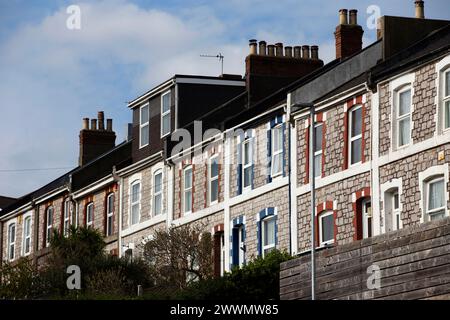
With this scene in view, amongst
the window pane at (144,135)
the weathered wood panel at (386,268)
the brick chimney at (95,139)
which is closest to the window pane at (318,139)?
the weathered wood panel at (386,268)

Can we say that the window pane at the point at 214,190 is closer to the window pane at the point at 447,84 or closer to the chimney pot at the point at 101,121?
the window pane at the point at 447,84

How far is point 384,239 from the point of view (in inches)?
1086

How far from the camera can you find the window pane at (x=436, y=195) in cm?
2948

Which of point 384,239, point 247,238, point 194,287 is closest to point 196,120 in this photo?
point 247,238

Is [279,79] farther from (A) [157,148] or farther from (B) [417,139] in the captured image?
(B) [417,139]

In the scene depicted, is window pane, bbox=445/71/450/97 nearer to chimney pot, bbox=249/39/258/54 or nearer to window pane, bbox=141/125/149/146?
chimney pot, bbox=249/39/258/54

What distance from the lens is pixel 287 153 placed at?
122ft

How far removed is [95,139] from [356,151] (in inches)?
1148

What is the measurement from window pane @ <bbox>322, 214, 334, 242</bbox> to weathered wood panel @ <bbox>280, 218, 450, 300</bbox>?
8.83ft

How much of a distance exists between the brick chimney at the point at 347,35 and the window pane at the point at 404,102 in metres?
9.17

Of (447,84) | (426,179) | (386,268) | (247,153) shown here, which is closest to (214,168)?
(247,153)

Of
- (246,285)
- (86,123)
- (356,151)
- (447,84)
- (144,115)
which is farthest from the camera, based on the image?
(86,123)

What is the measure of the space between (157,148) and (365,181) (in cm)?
1573

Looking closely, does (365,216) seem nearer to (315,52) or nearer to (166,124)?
(315,52)
